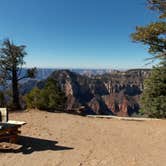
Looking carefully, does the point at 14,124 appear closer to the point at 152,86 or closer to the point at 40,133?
the point at 40,133

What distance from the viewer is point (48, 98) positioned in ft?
63.2

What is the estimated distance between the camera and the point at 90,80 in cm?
14662

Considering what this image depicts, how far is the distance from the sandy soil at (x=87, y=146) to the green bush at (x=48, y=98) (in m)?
6.85

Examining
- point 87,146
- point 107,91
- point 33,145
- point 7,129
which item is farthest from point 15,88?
point 107,91

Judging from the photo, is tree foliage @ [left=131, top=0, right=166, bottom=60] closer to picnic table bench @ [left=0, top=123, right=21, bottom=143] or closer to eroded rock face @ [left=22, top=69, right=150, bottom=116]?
picnic table bench @ [left=0, top=123, right=21, bottom=143]

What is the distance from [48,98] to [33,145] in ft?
37.0

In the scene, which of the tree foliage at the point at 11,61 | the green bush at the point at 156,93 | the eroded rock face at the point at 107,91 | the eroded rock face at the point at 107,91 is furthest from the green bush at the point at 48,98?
the eroded rock face at the point at 107,91

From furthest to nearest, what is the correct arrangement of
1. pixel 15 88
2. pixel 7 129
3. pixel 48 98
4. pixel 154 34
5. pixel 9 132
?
pixel 15 88
pixel 48 98
pixel 154 34
pixel 9 132
pixel 7 129

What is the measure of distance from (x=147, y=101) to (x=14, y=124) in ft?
37.5

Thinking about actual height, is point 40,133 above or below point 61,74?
below

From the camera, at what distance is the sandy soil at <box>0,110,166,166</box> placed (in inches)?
262

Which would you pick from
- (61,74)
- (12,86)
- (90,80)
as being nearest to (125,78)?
(90,80)

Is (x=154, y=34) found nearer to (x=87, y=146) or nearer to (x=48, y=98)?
(x=87, y=146)

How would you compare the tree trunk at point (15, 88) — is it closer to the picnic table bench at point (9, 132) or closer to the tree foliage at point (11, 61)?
the tree foliage at point (11, 61)
